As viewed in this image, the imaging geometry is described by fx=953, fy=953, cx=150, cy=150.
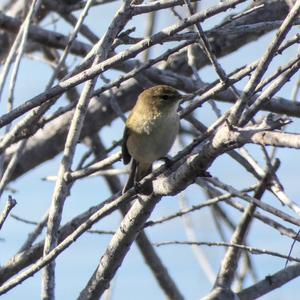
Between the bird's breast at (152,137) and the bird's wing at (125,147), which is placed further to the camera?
the bird's wing at (125,147)

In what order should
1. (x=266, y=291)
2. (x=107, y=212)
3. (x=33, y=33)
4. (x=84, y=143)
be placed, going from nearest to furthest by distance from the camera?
1. (x=107, y=212)
2. (x=266, y=291)
3. (x=33, y=33)
4. (x=84, y=143)

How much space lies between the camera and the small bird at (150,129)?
14.4 feet

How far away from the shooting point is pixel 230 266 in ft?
13.3

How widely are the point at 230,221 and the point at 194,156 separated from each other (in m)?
2.67

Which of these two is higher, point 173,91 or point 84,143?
point 84,143

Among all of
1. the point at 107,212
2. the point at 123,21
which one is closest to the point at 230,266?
the point at 107,212

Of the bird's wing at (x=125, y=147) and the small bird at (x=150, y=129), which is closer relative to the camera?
the small bird at (x=150, y=129)

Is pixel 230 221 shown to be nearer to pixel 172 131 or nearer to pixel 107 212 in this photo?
pixel 172 131

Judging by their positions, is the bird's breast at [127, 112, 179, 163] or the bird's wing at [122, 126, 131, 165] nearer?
the bird's breast at [127, 112, 179, 163]

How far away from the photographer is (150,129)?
4.54 metres

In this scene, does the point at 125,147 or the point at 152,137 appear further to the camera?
the point at 125,147

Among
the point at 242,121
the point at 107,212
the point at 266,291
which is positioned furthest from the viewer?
the point at 266,291

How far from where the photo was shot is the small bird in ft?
14.4

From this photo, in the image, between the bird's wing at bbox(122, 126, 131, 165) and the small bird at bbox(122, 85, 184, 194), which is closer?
the small bird at bbox(122, 85, 184, 194)
